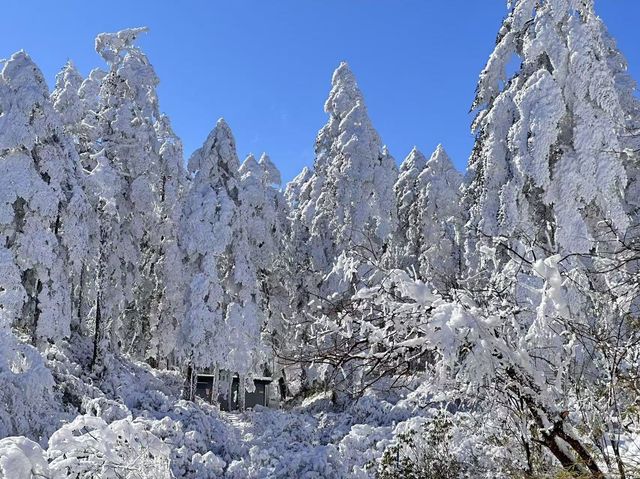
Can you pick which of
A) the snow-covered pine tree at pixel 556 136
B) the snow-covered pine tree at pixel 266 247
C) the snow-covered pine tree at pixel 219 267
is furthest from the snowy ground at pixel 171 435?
the snow-covered pine tree at pixel 556 136

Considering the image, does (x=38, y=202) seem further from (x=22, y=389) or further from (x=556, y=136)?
(x=556, y=136)

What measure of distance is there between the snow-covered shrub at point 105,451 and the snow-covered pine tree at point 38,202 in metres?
11.2

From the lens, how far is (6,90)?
16938 mm

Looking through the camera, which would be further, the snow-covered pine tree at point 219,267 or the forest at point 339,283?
the snow-covered pine tree at point 219,267

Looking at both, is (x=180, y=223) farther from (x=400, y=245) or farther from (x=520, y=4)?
(x=520, y=4)

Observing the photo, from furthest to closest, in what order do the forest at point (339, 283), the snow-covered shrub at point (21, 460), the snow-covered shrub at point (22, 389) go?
the snow-covered shrub at point (22, 389) < the snow-covered shrub at point (21, 460) < the forest at point (339, 283)

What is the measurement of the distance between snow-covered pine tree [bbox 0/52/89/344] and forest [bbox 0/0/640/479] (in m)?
0.06

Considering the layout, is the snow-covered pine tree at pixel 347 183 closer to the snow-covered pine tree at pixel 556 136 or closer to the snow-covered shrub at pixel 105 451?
the snow-covered pine tree at pixel 556 136

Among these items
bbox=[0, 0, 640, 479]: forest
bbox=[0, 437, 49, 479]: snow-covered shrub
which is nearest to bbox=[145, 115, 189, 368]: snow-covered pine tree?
bbox=[0, 0, 640, 479]: forest

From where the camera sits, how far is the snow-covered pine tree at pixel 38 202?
16344 millimetres

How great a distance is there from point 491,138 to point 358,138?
1214cm

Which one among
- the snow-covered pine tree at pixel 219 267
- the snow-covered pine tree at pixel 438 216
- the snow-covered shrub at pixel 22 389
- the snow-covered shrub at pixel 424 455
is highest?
the snow-covered pine tree at pixel 438 216

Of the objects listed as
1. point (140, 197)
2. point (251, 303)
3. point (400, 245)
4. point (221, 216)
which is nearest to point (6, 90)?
point (140, 197)

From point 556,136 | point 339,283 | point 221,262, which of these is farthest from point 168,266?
point 556,136
